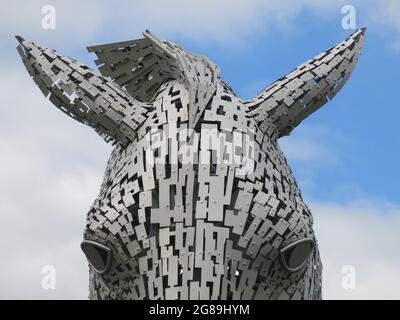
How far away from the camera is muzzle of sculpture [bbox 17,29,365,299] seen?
14.1 m

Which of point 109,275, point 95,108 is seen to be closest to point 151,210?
point 109,275

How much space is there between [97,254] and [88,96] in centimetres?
222

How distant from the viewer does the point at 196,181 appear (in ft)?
47.5

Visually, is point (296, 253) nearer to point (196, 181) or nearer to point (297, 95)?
point (196, 181)

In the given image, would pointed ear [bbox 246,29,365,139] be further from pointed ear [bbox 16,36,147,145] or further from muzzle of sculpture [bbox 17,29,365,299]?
pointed ear [bbox 16,36,147,145]

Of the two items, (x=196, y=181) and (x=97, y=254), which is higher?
(x=196, y=181)

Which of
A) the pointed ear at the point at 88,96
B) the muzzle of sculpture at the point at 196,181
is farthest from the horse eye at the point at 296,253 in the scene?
the pointed ear at the point at 88,96

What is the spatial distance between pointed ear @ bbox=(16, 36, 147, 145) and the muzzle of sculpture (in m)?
0.01

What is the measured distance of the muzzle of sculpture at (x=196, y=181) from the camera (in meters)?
14.1

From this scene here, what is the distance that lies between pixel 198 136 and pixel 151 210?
1.08 metres

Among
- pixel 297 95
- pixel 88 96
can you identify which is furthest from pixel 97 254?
pixel 297 95

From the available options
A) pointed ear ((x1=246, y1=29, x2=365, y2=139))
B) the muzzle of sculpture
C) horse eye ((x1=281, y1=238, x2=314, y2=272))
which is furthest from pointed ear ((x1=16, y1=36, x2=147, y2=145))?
horse eye ((x1=281, y1=238, x2=314, y2=272))

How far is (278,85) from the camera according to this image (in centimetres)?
1608
